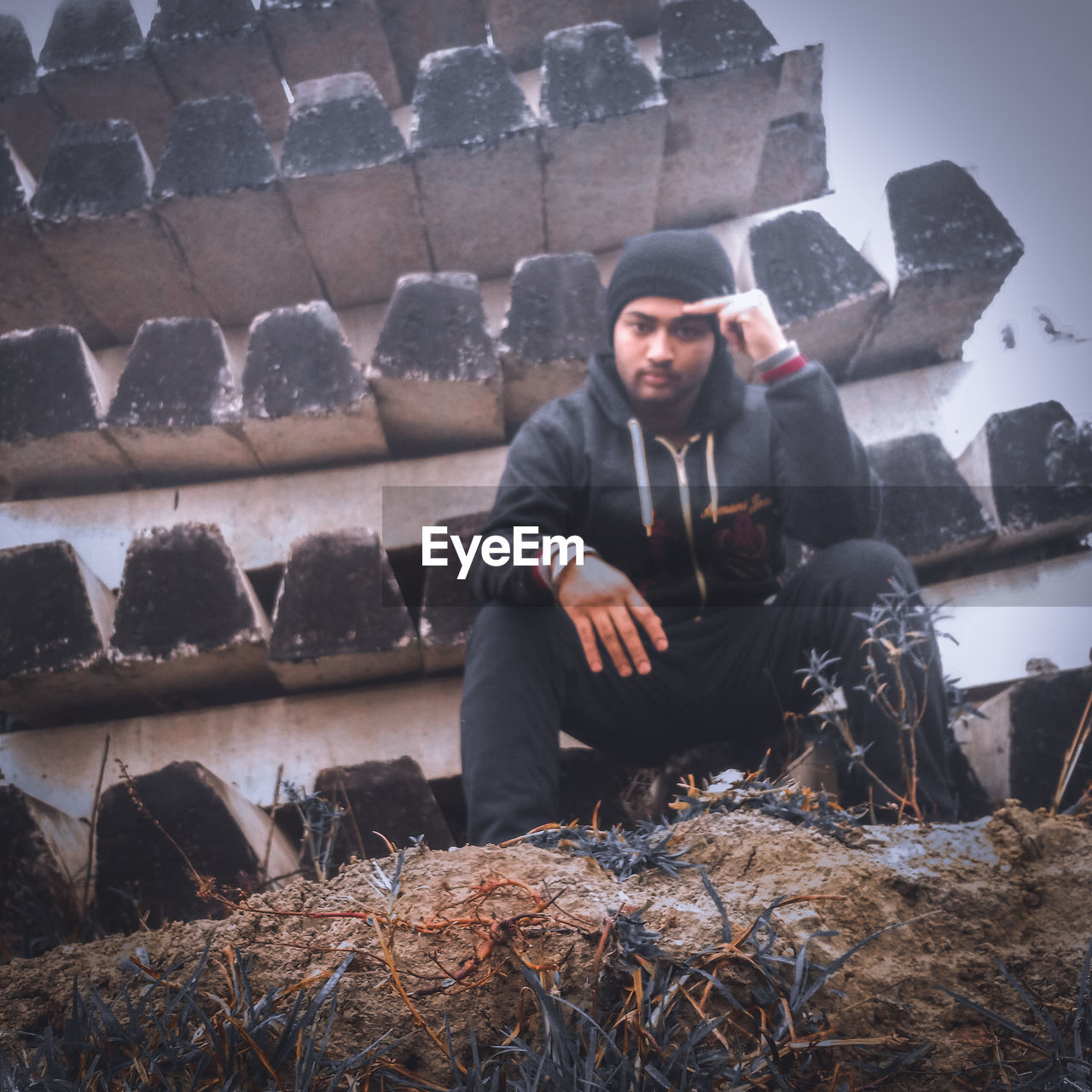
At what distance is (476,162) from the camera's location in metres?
1.64

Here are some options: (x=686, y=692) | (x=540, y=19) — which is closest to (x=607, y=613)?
(x=686, y=692)

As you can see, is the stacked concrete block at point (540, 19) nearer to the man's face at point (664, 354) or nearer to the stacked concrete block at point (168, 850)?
the man's face at point (664, 354)

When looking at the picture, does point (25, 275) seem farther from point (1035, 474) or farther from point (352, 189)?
point (1035, 474)

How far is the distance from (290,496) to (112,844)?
2.11ft

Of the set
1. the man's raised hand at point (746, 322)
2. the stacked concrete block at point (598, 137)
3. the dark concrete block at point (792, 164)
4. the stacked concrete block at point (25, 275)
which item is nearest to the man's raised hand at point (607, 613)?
the man's raised hand at point (746, 322)

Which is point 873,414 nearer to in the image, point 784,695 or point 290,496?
point 784,695

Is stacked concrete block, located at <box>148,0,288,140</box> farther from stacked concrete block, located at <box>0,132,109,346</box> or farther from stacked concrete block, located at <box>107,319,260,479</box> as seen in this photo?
stacked concrete block, located at <box>107,319,260,479</box>

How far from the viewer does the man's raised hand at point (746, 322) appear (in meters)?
1.29

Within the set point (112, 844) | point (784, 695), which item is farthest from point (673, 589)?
point (112, 844)

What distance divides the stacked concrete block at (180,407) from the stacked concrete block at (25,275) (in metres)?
0.25

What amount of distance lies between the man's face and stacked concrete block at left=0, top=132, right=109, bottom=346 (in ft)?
3.68

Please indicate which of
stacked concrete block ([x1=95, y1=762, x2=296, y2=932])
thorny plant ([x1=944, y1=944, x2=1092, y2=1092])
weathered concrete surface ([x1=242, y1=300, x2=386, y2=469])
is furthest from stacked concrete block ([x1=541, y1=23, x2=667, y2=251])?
thorny plant ([x1=944, y1=944, x2=1092, y2=1092])

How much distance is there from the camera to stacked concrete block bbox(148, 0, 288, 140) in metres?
1.81

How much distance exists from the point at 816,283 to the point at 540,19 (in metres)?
0.92
